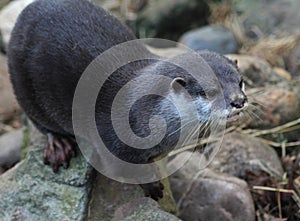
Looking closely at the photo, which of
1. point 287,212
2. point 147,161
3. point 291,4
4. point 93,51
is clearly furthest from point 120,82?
point 291,4

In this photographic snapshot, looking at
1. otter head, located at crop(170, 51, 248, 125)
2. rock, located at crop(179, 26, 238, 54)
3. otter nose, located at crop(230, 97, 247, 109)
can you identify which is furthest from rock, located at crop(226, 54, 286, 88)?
otter nose, located at crop(230, 97, 247, 109)

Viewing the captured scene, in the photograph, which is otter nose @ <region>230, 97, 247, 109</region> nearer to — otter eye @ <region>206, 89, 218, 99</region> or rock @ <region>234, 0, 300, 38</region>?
otter eye @ <region>206, 89, 218, 99</region>

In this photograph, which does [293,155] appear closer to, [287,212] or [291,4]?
[287,212]

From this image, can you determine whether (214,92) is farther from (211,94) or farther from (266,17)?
(266,17)

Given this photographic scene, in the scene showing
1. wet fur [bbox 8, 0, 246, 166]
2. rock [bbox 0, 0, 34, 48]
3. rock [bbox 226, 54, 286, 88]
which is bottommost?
rock [bbox 0, 0, 34, 48]

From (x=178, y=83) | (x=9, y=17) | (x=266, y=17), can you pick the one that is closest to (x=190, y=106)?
(x=178, y=83)

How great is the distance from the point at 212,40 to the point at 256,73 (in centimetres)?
80

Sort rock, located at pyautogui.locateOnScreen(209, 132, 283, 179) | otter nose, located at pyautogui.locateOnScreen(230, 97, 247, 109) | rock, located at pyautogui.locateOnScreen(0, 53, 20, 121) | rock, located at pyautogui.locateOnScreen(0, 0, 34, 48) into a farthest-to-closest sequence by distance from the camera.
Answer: rock, located at pyautogui.locateOnScreen(0, 0, 34, 48) < rock, located at pyautogui.locateOnScreen(0, 53, 20, 121) < rock, located at pyautogui.locateOnScreen(209, 132, 283, 179) < otter nose, located at pyautogui.locateOnScreen(230, 97, 247, 109)

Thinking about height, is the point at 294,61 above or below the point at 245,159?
below

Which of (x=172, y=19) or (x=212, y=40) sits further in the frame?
(x=172, y=19)

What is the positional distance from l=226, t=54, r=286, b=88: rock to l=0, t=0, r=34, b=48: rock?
1.66 m

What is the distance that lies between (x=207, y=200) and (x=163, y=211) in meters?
0.42

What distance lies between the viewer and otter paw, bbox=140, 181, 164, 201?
3.07 m

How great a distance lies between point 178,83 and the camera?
258 cm
